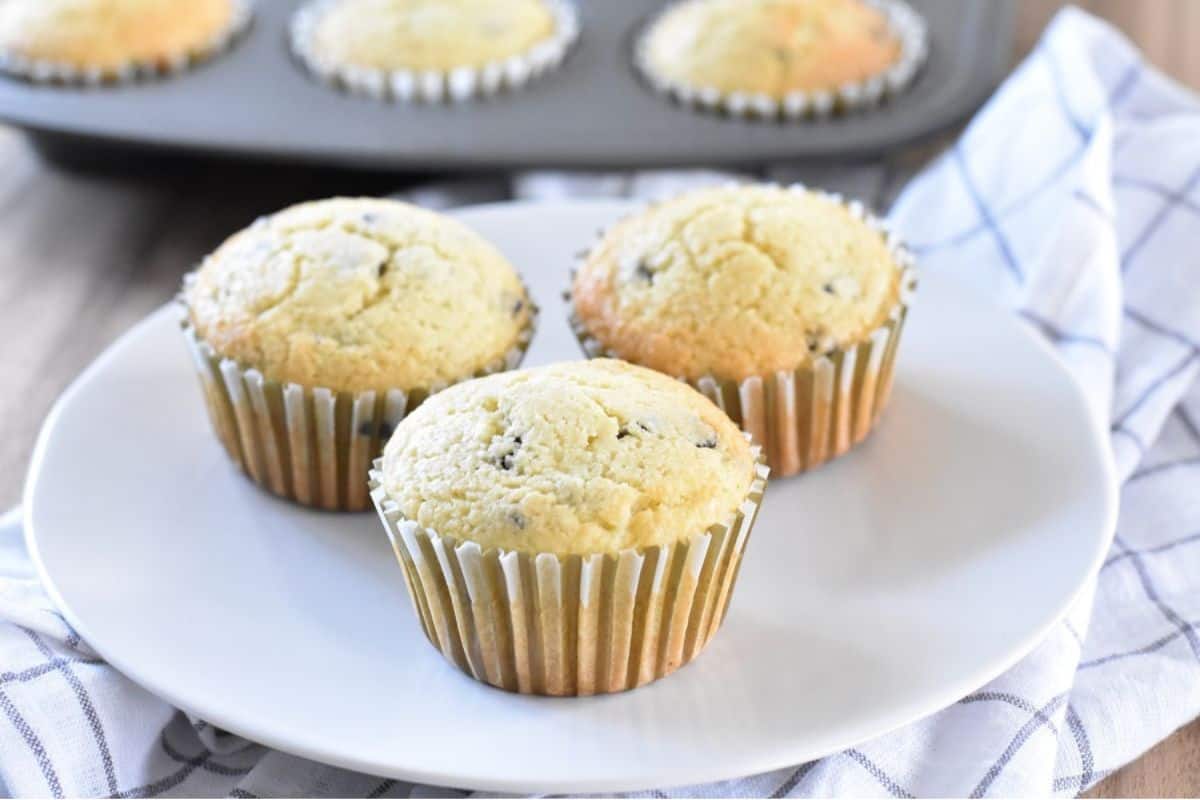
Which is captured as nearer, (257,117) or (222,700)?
(222,700)

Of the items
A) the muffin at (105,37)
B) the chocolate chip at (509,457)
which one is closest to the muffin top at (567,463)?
the chocolate chip at (509,457)

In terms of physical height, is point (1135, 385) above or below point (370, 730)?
below

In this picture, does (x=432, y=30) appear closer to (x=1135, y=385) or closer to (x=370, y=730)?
(x=1135, y=385)

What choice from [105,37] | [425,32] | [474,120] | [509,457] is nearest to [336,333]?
[509,457]

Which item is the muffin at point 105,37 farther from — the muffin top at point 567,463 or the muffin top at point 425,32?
the muffin top at point 567,463

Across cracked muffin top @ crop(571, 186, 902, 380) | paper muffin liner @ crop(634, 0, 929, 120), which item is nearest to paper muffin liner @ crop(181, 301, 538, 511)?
cracked muffin top @ crop(571, 186, 902, 380)

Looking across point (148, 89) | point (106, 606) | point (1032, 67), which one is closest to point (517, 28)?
point (148, 89)
